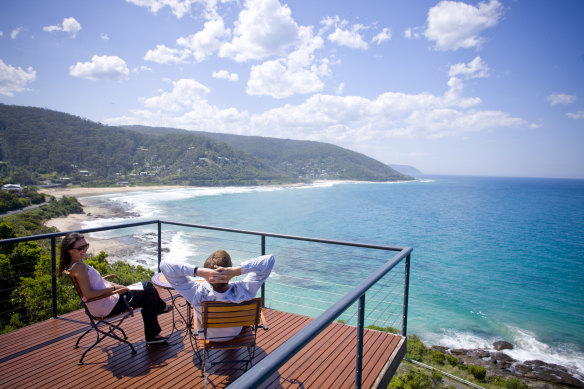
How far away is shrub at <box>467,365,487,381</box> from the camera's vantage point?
1091cm

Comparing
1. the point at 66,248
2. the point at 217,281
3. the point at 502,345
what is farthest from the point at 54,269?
the point at 502,345

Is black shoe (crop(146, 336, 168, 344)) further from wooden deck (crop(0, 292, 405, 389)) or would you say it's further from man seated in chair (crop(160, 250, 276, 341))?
man seated in chair (crop(160, 250, 276, 341))

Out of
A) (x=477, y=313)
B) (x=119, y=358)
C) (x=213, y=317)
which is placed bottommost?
(x=477, y=313)

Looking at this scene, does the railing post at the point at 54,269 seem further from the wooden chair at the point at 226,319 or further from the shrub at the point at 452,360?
the shrub at the point at 452,360

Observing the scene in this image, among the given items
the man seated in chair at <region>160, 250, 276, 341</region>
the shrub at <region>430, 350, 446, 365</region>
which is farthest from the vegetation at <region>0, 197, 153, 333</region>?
the shrub at <region>430, 350, 446, 365</region>

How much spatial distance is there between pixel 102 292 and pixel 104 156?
9457 cm

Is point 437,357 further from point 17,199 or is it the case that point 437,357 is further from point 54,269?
point 17,199

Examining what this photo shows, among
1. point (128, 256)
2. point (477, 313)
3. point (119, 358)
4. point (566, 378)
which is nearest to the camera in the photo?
point (119, 358)

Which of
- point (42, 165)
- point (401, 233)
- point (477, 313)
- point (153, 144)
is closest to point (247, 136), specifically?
point (153, 144)

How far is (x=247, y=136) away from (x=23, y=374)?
557 ft

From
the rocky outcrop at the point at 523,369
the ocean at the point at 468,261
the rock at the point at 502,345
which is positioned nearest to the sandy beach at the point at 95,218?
the ocean at the point at 468,261

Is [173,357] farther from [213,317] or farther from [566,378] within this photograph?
[566,378]

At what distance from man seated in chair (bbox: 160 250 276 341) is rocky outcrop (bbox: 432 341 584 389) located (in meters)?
12.6

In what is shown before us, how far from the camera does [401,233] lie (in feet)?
123
